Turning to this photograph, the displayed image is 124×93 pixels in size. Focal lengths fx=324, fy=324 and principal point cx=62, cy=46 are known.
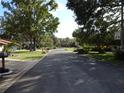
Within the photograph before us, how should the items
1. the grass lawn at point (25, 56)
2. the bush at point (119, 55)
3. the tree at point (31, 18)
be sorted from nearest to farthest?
the bush at point (119, 55)
the grass lawn at point (25, 56)
the tree at point (31, 18)

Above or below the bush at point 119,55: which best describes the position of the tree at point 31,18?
above

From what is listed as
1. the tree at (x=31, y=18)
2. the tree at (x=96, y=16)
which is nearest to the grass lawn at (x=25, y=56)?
the tree at (x=96, y=16)

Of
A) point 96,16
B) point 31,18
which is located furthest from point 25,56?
point 31,18

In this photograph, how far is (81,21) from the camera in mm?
38750

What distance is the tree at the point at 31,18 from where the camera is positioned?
7781cm

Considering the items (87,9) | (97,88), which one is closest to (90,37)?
(87,9)

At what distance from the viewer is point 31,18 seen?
77688mm

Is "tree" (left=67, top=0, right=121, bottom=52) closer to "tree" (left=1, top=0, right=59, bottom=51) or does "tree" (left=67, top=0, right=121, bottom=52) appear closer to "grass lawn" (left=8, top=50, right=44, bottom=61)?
"grass lawn" (left=8, top=50, right=44, bottom=61)

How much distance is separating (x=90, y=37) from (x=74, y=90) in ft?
95.1

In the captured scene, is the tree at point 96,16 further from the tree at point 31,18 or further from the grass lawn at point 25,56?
the tree at point 31,18

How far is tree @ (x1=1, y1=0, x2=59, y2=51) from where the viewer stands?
77812 millimetres

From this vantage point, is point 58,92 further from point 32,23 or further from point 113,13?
point 32,23

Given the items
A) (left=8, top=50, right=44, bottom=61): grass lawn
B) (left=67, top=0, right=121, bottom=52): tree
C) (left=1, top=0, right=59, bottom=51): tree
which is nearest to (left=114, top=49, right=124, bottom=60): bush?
(left=67, top=0, right=121, bottom=52): tree

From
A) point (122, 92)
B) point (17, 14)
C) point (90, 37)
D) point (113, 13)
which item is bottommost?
point (122, 92)
